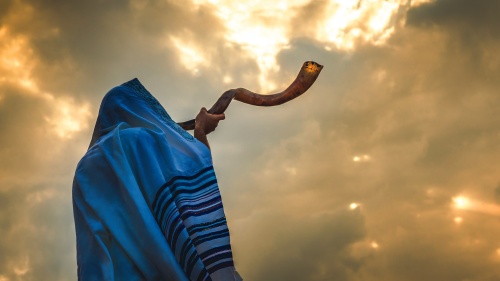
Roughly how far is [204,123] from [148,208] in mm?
1264

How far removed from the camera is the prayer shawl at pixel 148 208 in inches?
135

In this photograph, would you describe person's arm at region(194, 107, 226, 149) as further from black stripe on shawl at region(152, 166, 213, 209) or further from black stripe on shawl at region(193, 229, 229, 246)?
black stripe on shawl at region(193, 229, 229, 246)

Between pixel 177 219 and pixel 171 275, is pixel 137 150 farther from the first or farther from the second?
pixel 171 275

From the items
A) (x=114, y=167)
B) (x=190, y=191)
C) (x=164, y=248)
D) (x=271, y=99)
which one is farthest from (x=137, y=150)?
(x=271, y=99)

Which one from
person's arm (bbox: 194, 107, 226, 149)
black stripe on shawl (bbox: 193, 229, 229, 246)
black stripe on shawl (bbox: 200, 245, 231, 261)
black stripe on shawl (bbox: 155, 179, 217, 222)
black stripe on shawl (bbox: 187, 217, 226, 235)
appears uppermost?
person's arm (bbox: 194, 107, 226, 149)

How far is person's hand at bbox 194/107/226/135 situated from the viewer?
15.4 ft

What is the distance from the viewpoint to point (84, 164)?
12.8 feet

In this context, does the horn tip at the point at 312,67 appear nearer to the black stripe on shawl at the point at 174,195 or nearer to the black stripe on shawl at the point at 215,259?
the black stripe on shawl at the point at 174,195

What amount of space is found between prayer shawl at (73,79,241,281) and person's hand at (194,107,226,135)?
356 mm

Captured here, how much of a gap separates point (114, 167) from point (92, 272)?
0.76 meters

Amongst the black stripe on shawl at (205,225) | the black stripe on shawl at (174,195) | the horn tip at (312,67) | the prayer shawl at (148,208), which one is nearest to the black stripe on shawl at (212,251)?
the prayer shawl at (148,208)

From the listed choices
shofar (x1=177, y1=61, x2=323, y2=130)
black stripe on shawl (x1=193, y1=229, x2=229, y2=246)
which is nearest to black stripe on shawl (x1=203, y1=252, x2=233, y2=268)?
black stripe on shawl (x1=193, y1=229, x2=229, y2=246)

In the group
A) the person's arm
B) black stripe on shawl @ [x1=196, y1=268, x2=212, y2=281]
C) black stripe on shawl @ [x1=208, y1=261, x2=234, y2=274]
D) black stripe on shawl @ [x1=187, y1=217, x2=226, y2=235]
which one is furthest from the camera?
the person's arm

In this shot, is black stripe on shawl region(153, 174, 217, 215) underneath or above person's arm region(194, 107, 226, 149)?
underneath
